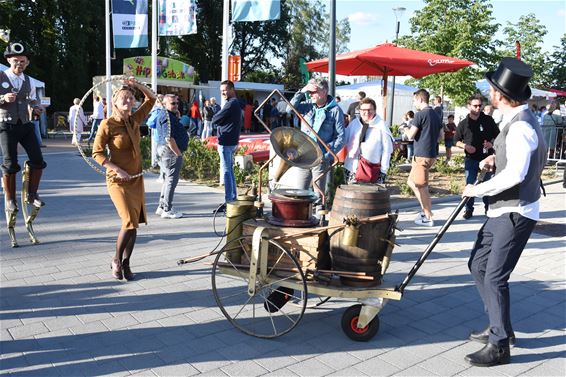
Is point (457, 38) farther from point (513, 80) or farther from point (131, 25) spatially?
point (513, 80)

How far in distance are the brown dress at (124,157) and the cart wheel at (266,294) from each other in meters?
1.23

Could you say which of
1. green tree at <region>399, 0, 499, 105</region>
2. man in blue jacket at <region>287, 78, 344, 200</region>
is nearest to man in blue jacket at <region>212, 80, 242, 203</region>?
man in blue jacket at <region>287, 78, 344, 200</region>

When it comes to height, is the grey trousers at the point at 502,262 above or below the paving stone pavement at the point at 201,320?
above

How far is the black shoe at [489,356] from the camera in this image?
12.1 feet

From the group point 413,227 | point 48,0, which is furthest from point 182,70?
point 413,227

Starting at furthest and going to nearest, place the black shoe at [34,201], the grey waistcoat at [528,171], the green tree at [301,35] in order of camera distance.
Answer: the green tree at [301,35] → the black shoe at [34,201] → the grey waistcoat at [528,171]

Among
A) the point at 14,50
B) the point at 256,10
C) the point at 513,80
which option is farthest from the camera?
the point at 256,10

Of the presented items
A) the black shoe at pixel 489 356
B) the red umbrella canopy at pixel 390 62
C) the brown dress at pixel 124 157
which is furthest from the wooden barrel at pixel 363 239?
the red umbrella canopy at pixel 390 62

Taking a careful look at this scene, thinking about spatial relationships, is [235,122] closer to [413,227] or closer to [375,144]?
[375,144]

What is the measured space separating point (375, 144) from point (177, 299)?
3.12 metres

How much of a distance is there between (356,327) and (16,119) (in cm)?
459

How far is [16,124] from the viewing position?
6.16 m

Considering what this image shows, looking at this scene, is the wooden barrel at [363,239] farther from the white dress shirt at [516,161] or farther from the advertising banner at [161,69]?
the advertising banner at [161,69]

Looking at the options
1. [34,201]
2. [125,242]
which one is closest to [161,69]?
[34,201]
